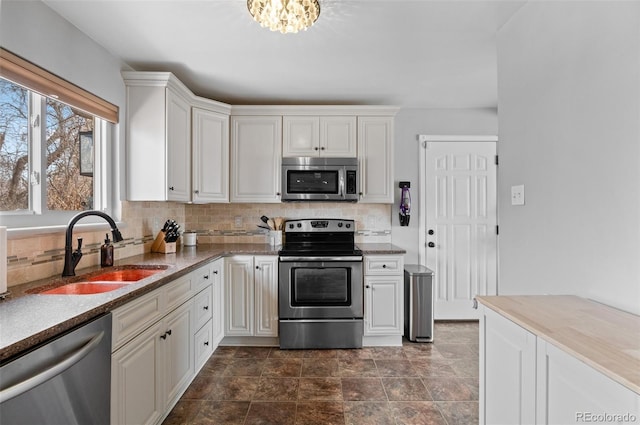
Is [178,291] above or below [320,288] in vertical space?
above

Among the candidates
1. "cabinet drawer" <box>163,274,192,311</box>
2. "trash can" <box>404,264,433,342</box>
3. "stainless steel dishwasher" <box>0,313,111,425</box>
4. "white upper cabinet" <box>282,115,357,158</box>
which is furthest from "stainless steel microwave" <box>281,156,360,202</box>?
"stainless steel dishwasher" <box>0,313,111,425</box>

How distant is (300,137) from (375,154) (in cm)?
79

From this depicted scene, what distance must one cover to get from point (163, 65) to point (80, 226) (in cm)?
139

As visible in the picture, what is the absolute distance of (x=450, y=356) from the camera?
271cm

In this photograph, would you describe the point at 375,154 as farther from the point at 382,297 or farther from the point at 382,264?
the point at 382,297

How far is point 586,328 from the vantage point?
0.97 m

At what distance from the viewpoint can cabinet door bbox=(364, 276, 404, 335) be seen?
113 inches

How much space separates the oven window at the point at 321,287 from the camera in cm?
282

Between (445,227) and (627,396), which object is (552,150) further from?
(445,227)

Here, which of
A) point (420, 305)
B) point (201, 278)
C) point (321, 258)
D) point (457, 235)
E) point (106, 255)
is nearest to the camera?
point (106, 255)

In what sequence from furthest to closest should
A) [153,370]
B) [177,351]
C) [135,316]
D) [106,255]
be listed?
1. [106,255]
2. [177,351]
3. [153,370]
4. [135,316]

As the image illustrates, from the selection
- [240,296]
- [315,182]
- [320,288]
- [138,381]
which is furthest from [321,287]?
[138,381]

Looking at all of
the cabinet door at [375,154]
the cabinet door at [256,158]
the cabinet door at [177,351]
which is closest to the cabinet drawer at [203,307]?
the cabinet door at [177,351]

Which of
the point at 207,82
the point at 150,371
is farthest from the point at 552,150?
the point at 207,82
